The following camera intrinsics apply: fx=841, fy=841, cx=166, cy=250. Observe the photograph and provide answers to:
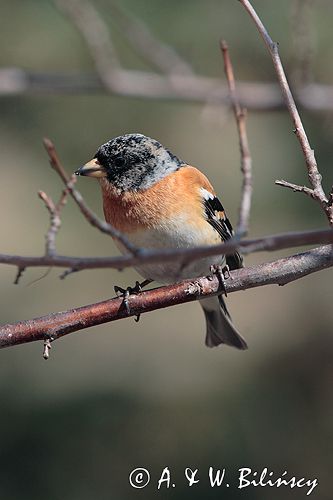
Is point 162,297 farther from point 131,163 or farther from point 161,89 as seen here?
point 131,163

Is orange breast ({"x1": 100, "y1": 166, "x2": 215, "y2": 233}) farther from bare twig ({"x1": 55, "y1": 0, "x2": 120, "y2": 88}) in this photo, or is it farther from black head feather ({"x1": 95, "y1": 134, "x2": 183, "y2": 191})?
bare twig ({"x1": 55, "y1": 0, "x2": 120, "y2": 88})

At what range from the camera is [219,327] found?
4164 mm

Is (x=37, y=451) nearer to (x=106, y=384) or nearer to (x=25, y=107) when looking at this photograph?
(x=106, y=384)

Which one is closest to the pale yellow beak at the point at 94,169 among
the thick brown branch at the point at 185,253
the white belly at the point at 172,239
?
the white belly at the point at 172,239

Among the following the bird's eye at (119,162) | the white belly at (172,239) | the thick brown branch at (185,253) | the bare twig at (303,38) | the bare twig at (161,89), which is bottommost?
the thick brown branch at (185,253)

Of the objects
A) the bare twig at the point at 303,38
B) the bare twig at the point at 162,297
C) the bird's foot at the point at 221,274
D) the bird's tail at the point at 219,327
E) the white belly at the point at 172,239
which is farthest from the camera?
the bird's tail at the point at 219,327

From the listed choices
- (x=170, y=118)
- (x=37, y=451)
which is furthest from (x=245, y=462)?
(x=170, y=118)

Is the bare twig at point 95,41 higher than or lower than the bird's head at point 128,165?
higher

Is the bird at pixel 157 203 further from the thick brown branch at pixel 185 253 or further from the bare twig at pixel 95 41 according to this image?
the thick brown branch at pixel 185 253

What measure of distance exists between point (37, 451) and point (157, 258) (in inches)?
162

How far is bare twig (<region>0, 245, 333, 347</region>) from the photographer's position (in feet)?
8.82

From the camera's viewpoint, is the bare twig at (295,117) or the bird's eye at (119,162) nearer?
the bare twig at (295,117)

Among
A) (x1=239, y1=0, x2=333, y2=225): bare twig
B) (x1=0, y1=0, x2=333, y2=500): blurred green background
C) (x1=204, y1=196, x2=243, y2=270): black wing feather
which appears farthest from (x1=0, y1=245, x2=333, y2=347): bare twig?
(x1=204, y1=196, x2=243, y2=270): black wing feather

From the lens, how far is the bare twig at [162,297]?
2688 millimetres
